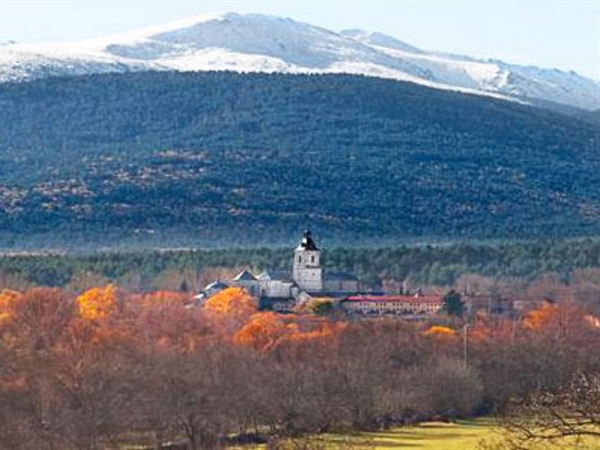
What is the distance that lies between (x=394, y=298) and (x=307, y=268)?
11.7 m

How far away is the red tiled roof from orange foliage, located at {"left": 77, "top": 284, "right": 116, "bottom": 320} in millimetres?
18745

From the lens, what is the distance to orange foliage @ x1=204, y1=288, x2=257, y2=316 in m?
106

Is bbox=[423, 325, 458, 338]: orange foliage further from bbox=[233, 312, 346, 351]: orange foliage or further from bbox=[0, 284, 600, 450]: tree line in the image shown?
bbox=[233, 312, 346, 351]: orange foliage

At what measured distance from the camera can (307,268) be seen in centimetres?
13038

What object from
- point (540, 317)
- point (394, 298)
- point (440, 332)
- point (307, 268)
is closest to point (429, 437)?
point (440, 332)

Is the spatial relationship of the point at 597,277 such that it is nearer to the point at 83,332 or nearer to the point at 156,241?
the point at 156,241

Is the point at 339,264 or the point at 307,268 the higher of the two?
the point at 307,268

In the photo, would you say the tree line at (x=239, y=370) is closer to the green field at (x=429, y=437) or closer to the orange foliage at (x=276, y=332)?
the orange foliage at (x=276, y=332)

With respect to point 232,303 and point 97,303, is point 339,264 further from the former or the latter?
point 97,303

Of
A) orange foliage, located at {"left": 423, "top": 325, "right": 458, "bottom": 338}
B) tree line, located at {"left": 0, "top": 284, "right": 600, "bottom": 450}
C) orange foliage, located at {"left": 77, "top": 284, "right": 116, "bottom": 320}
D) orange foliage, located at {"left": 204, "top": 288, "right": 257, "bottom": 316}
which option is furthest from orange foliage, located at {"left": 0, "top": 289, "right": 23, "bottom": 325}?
orange foliage, located at {"left": 423, "top": 325, "right": 458, "bottom": 338}

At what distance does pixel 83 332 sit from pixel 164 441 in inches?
599

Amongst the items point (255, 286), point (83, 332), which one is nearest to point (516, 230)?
point (255, 286)

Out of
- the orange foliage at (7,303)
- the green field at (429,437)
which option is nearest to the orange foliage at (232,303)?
the orange foliage at (7,303)

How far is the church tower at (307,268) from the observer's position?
12862 centimetres
